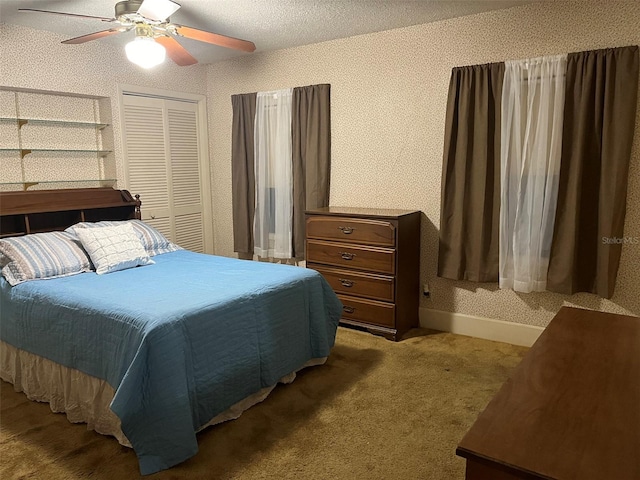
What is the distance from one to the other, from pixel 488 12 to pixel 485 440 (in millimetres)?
3124

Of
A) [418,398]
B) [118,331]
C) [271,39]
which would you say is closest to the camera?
[118,331]

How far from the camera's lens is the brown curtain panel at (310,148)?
4.12 m

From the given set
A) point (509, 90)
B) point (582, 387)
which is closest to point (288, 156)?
point (509, 90)

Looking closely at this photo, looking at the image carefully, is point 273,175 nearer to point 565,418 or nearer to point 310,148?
point 310,148

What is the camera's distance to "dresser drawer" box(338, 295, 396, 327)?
3568 mm

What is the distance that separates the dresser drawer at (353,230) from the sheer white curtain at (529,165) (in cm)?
82

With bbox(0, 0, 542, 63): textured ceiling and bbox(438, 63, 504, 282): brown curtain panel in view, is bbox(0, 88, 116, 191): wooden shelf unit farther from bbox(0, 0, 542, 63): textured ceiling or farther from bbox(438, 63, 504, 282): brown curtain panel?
bbox(438, 63, 504, 282): brown curtain panel

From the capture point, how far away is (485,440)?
112cm

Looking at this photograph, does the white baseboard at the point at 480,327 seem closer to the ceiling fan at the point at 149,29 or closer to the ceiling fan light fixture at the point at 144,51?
Result: the ceiling fan at the point at 149,29

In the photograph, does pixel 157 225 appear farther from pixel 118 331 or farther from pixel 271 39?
pixel 118 331

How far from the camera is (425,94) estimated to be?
363cm

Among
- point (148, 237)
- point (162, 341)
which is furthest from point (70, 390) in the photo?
point (148, 237)

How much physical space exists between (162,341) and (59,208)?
6.72ft

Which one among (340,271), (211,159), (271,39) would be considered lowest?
(340,271)
